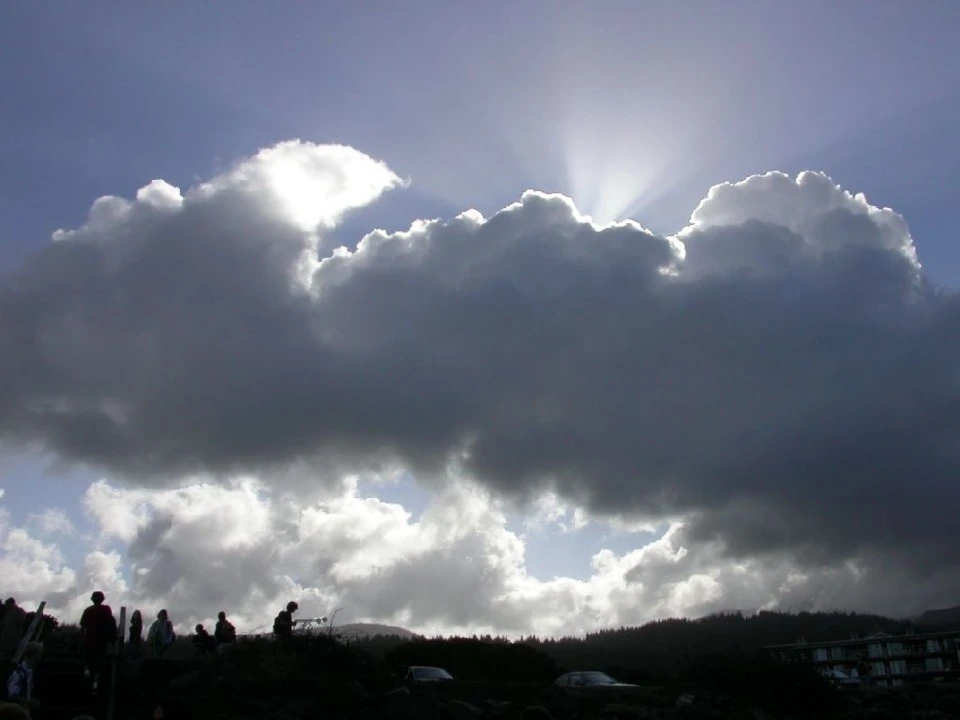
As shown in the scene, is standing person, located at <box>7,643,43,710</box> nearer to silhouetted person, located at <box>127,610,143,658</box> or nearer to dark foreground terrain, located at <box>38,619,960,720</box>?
dark foreground terrain, located at <box>38,619,960,720</box>

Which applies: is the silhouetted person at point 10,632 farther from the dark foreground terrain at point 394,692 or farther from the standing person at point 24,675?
the standing person at point 24,675

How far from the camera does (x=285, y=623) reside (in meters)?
29.0

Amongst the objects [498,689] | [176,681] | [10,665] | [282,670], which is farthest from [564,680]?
[10,665]

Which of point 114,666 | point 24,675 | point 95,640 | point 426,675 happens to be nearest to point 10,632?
point 95,640

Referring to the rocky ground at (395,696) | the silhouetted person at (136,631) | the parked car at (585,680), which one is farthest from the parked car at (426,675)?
the silhouetted person at (136,631)

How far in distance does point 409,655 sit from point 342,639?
58.7 ft

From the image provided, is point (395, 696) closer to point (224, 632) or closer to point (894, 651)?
point (224, 632)

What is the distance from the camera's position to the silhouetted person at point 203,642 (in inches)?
1141

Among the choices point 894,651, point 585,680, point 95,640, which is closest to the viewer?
point 95,640

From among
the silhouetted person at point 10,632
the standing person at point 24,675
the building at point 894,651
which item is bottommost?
the building at point 894,651

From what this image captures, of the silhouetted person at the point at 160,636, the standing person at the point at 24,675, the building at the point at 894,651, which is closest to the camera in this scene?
the standing person at the point at 24,675

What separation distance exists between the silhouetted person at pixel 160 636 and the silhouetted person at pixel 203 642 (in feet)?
5.71

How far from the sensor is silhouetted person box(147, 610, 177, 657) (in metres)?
26.9

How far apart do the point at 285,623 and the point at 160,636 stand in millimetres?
3758
